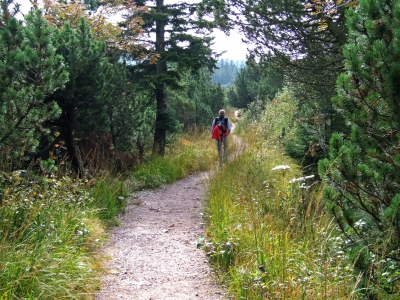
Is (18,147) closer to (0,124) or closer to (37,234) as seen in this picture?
(0,124)

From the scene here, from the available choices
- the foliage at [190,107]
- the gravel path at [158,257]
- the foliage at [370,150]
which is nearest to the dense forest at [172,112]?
the foliage at [370,150]

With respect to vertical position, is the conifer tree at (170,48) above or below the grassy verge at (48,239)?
above

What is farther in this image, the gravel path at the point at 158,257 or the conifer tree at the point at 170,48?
the conifer tree at the point at 170,48

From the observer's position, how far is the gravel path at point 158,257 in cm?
368

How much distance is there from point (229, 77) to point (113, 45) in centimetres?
15502

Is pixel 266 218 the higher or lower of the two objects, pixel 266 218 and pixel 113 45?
the lower

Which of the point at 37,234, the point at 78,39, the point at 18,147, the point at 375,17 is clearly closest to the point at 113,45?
the point at 78,39

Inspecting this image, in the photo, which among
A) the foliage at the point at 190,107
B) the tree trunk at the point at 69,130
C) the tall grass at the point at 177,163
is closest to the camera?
the tree trunk at the point at 69,130

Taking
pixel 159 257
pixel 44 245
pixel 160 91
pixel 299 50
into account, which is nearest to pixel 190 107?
pixel 160 91

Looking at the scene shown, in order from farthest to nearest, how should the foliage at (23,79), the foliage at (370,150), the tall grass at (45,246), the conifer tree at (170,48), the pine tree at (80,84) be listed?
the conifer tree at (170,48)
the pine tree at (80,84)
the foliage at (23,79)
the tall grass at (45,246)
the foliage at (370,150)

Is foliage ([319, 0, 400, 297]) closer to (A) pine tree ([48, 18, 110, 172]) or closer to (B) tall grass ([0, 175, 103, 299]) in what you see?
(B) tall grass ([0, 175, 103, 299])

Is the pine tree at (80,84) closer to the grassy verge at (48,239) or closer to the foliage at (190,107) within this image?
the grassy verge at (48,239)

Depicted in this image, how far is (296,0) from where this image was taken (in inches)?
258

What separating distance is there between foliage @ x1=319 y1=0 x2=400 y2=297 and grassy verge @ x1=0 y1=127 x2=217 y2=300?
231 cm
